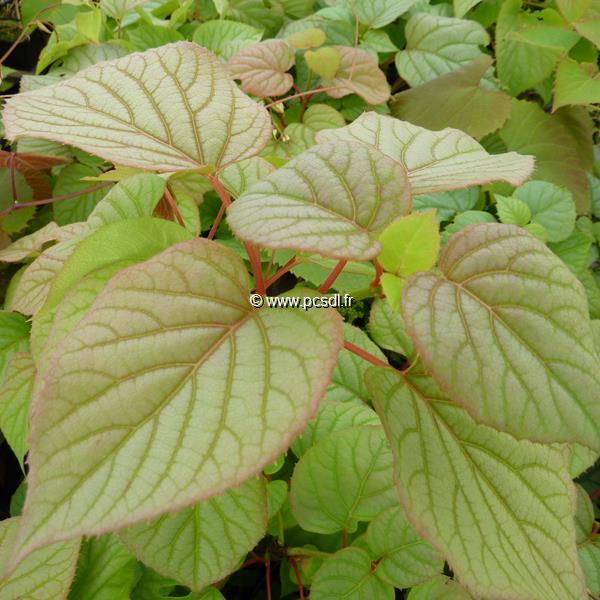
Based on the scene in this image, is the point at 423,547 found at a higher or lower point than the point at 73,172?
lower

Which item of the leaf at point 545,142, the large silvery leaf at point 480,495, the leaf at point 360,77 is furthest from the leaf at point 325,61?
the large silvery leaf at point 480,495

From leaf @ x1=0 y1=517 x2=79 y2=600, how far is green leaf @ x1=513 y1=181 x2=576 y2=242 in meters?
0.84

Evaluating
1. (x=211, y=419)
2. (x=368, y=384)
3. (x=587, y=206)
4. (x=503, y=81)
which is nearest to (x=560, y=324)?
(x=368, y=384)

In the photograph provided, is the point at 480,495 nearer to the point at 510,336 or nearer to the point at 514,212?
the point at 510,336

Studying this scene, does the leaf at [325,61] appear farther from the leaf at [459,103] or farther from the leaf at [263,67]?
the leaf at [459,103]

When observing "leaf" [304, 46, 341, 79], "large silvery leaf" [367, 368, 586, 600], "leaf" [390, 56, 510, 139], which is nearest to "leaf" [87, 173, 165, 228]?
"large silvery leaf" [367, 368, 586, 600]

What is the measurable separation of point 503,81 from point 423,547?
0.94 m

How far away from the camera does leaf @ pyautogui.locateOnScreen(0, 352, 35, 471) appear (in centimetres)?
60

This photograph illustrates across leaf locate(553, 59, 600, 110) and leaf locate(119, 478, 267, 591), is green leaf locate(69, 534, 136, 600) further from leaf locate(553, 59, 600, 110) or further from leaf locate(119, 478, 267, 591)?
leaf locate(553, 59, 600, 110)

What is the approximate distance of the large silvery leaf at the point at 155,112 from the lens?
458 mm

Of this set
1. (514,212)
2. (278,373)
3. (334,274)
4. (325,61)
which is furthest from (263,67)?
(278,373)

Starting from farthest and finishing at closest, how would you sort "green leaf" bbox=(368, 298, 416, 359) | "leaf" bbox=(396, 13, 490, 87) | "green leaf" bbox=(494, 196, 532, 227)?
"leaf" bbox=(396, 13, 490, 87) → "green leaf" bbox=(494, 196, 532, 227) → "green leaf" bbox=(368, 298, 416, 359)

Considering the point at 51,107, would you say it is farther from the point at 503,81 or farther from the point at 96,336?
the point at 503,81

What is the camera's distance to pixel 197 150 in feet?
1.62
